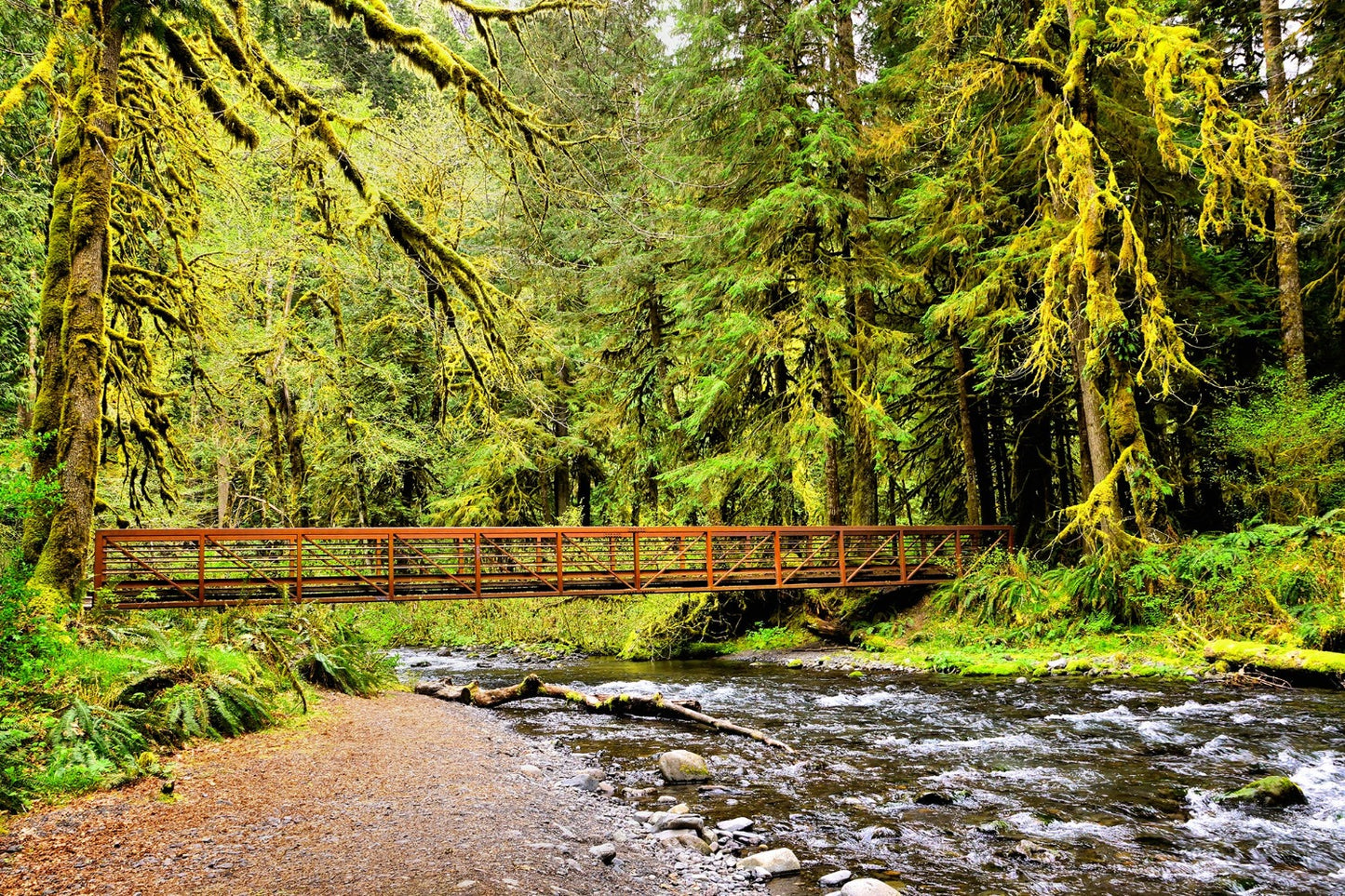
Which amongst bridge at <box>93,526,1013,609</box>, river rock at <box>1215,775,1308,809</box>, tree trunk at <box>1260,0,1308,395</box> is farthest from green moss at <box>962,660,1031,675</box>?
tree trunk at <box>1260,0,1308,395</box>

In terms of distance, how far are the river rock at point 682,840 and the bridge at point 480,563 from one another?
8030 millimetres

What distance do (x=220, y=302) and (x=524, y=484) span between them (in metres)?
13.6

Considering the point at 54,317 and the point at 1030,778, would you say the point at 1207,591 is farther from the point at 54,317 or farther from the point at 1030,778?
the point at 54,317

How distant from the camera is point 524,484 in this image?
76.4 feet

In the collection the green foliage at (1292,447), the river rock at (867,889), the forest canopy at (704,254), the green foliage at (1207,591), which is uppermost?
the forest canopy at (704,254)

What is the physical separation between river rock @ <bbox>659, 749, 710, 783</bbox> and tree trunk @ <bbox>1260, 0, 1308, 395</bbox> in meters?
11.5

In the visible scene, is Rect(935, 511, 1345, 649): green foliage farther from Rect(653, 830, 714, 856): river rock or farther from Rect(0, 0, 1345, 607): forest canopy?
Rect(653, 830, 714, 856): river rock

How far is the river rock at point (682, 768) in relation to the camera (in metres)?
5.98

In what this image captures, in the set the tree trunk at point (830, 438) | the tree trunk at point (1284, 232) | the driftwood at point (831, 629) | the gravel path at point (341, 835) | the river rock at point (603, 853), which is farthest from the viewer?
the driftwood at point (831, 629)

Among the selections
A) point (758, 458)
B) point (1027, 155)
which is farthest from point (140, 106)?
point (1027, 155)

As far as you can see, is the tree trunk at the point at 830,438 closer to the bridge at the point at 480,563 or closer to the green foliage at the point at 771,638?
the bridge at the point at 480,563

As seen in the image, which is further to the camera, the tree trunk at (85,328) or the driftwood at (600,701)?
the driftwood at (600,701)

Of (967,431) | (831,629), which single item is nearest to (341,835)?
(831,629)

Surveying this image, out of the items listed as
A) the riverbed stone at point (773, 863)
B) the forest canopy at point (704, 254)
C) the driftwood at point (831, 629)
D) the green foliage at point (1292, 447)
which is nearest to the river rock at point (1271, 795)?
the riverbed stone at point (773, 863)
